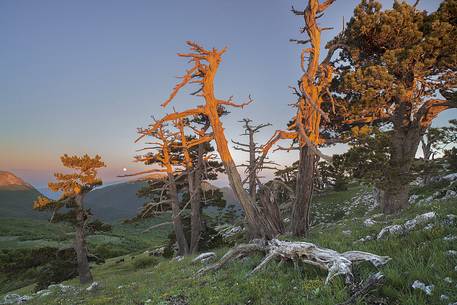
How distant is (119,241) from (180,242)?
52.1 m

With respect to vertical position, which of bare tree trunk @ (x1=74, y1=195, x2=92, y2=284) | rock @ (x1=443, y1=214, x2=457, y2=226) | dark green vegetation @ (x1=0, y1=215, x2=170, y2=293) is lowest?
dark green vegetation @ (x1=0, y1=215, x2=170, y2=293)

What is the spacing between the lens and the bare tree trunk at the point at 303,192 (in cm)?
1330

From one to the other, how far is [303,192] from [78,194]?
2087 centimetres

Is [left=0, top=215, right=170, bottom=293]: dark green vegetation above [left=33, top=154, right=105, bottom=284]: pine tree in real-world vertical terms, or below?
below

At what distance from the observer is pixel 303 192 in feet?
43.8

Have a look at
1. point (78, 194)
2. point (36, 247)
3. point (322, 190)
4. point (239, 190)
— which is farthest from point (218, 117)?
point (36, 247)

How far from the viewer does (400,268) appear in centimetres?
518

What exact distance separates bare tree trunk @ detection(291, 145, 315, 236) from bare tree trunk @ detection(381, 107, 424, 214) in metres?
6.63

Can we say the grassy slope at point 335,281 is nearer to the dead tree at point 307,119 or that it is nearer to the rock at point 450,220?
the rock at point 450,220

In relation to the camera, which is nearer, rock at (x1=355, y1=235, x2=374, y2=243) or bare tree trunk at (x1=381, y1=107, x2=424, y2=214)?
rock at (x1=355, y1=235, x2=374, y2=243)

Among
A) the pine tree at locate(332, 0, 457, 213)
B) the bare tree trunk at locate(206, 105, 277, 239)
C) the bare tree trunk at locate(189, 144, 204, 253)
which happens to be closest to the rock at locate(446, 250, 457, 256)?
the bare tree trunk at locate(206, 105, 277, 239)

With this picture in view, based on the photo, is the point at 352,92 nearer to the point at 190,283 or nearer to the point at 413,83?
the point at 413,83

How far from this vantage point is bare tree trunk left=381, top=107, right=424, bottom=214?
17.2 m

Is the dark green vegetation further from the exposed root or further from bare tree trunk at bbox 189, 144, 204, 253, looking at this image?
the exposed root
